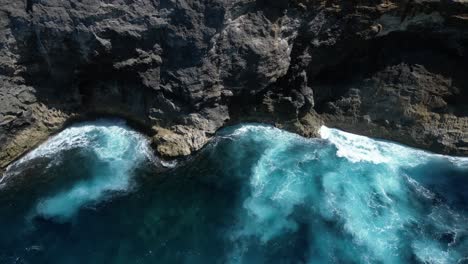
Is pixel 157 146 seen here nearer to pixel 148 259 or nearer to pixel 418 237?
pixel 148 259

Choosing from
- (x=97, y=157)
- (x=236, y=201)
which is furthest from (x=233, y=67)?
(x=97, y=157)

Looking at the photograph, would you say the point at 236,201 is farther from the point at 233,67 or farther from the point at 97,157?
the point at 97,157

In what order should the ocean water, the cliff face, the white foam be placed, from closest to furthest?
1. the ocean water
2. the white foam
3. the cliff face

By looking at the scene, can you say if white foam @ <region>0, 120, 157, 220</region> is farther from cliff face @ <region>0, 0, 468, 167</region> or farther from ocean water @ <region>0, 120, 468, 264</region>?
cliff face @ <region>0, 0, 468, 167</region>

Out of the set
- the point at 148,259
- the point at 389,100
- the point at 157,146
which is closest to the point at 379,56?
the point at 389,100

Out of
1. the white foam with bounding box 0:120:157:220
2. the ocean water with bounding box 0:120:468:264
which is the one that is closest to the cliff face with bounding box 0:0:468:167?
the white foam with bounding box 0:120:157:220
